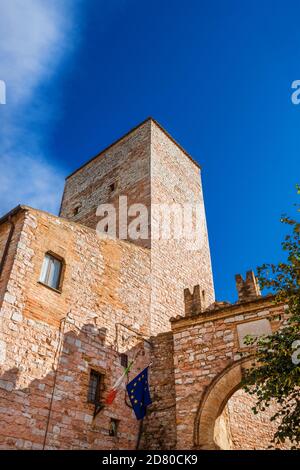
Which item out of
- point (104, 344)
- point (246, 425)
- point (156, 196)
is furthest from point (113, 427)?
point (156, 196)

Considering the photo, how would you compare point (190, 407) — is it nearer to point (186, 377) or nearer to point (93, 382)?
point (186, 377)

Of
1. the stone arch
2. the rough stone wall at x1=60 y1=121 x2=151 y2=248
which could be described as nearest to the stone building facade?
the stone arch

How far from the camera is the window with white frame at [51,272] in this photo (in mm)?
8766

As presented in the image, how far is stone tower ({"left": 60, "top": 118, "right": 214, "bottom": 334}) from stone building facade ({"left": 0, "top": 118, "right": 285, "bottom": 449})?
0.30 m

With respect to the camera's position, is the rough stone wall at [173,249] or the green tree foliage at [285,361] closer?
the green tree foliage at [285,361]

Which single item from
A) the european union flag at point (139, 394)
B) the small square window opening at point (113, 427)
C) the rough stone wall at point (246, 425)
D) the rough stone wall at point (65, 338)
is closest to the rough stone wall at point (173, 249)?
the rough stone wall at point (65, 338)

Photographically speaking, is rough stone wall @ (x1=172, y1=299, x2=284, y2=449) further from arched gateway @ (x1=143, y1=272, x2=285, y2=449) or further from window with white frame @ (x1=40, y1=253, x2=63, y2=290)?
window with white frame @ (x1=40, y1=253, x2=63, y2=290)

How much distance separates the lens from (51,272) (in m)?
8.98

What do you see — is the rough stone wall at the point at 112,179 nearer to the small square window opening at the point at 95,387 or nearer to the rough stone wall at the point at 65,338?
the rough stone wall at the point at 65,338

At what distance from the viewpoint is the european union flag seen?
9.12m

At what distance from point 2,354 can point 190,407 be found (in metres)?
4.10

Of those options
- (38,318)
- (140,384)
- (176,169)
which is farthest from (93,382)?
(176,169)

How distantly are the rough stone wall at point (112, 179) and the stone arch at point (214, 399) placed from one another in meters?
6.40
